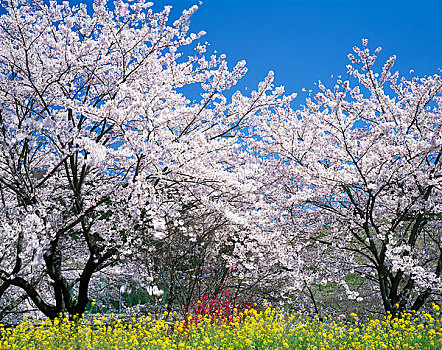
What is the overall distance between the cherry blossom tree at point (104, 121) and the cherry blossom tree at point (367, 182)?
4.88 ft

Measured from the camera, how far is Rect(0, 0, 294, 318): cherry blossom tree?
5.29 m

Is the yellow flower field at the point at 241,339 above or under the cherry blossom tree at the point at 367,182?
under

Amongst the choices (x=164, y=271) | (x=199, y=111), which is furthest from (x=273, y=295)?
(x=199, y=111)

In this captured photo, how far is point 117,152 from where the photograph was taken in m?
4.92

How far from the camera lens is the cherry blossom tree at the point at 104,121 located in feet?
17.4

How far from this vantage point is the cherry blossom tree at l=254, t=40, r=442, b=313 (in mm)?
6539

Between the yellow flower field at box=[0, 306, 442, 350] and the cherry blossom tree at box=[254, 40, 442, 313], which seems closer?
the yellow flower field at box=[0, 306, 442, 350]

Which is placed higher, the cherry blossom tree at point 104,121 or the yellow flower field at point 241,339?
the cherry blossom tree at point 104,121

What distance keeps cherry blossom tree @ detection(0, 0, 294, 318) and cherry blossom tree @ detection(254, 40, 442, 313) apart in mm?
1488

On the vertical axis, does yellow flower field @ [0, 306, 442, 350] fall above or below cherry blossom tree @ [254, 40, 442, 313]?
below

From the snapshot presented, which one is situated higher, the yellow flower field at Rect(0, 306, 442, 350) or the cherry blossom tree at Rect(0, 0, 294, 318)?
the cherry blossom tree at Rect(0, 0, 294, 318)

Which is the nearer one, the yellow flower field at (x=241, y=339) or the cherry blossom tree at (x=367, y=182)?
the yellow flower field at (x=241, y=339)

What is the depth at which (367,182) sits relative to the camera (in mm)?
7281

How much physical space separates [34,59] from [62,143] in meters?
1.54
